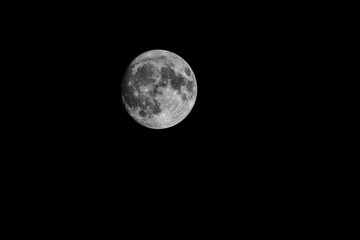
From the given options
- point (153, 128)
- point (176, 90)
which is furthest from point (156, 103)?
point (153, 128)

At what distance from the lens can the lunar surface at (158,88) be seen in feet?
12.9

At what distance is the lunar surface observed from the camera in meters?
3.94

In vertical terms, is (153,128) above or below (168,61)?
below

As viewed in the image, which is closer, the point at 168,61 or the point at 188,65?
the point at 168,61

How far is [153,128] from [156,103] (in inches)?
25.5

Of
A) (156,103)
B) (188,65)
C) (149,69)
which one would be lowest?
(156,103)

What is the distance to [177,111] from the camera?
417 centimetres

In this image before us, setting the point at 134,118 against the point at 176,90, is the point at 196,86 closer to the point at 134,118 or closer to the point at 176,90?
the point at 176,90

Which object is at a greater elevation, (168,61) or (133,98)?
(168,61)

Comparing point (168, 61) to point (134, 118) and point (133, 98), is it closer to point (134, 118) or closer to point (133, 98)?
point (133, 98)

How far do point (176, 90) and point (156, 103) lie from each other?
353 mm

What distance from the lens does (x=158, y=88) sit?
3904mm

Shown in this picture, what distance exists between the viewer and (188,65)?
441 cm

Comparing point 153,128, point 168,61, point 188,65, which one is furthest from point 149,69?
point 153,128
